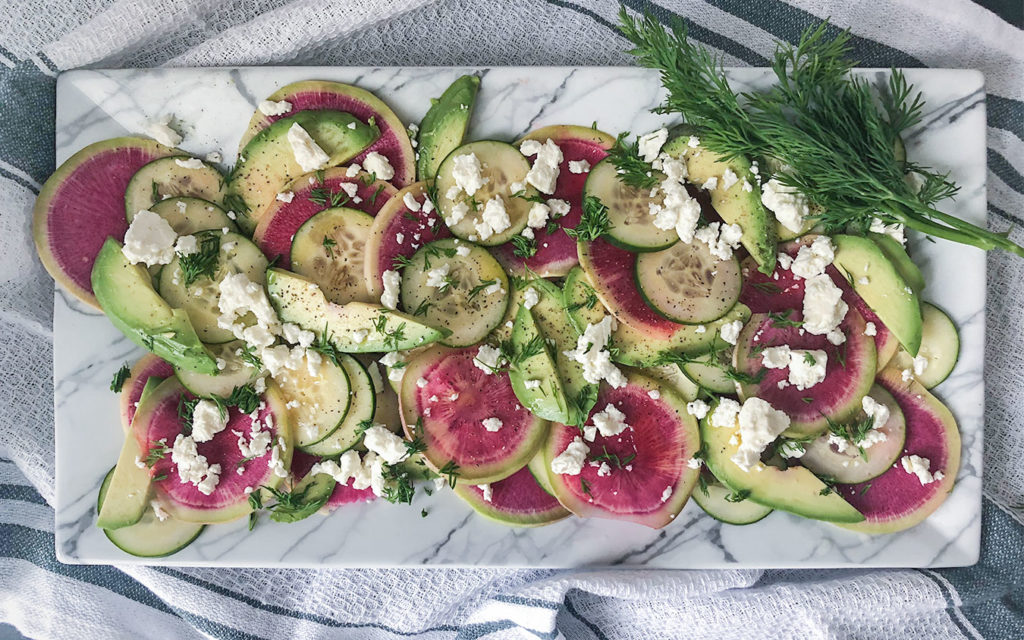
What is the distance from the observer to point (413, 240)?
218 cm

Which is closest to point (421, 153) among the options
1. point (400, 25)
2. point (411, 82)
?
point (411, 82)

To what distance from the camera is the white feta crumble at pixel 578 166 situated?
2.21m

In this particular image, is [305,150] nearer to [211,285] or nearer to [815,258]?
[211,285]

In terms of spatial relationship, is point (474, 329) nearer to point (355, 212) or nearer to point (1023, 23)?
point (355, 212)

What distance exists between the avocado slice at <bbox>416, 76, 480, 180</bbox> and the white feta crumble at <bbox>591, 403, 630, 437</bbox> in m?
0.78

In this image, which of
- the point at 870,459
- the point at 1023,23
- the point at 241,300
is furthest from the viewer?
the point at 1023,23

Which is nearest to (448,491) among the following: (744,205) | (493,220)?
(493,220)

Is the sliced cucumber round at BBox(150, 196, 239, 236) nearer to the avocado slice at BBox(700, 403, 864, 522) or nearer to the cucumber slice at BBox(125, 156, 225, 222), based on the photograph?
the cucumber slice at BBox(125, 156, 225, 222)

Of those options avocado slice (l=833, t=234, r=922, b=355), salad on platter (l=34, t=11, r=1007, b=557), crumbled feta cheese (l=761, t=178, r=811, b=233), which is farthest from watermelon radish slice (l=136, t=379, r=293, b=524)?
avocado slice (l=833, t=234, r=922, b=355)

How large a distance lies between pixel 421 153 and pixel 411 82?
208mm

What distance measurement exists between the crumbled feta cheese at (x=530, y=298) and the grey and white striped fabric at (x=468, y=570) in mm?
700

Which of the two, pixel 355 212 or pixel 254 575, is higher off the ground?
pixel 355 212

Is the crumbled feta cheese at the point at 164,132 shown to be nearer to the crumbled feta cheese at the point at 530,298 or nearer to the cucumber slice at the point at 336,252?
the cucumber slice at the point at 336,252

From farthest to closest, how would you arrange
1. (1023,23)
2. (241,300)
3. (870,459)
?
(1023,23) → (870,459) → (241,300)
